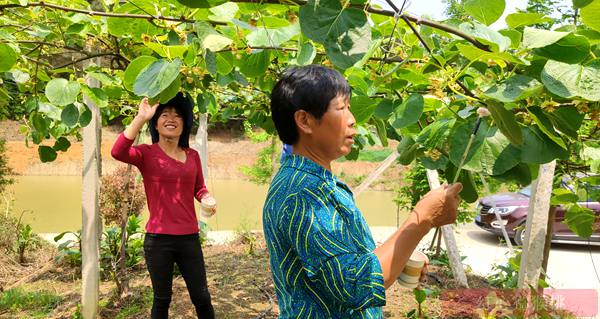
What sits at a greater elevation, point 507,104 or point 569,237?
point 507,104

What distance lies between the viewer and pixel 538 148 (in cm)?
82

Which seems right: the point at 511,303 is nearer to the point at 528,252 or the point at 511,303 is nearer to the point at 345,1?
the point at 528,252

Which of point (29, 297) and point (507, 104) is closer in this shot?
point (507, 104)

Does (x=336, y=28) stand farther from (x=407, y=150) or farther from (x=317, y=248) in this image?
(x=407, y=150)

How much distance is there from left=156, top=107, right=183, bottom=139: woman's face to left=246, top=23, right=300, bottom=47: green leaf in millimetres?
1349

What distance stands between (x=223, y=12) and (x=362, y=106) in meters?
0.40

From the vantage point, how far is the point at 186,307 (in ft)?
11.0

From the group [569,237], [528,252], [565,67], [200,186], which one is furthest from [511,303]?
[569,237]

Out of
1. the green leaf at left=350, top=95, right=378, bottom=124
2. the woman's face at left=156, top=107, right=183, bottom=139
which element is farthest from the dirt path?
the green leaf at left=350, top=95, right=378, bottom=124

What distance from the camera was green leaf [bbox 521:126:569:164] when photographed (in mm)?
809

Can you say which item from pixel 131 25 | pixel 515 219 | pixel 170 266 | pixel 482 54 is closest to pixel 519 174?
pixel 482 54

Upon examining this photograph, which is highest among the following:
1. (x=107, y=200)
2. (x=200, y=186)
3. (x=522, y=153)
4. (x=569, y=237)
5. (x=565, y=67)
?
(x=565, y=67)

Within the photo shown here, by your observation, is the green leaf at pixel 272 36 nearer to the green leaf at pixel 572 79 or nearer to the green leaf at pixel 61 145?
the green leaf at pixel 572 79

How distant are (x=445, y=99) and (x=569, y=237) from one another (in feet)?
22.7
